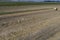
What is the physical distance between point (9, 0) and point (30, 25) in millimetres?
566

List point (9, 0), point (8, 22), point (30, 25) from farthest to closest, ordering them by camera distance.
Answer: point (9, 0) < point (30, 25) < point (8, 22)

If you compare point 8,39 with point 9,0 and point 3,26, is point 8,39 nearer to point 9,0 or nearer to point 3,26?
point 3,26

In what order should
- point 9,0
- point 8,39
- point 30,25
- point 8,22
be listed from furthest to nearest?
point 9,0 → point 30,25 → point 8,22 → point 8,39

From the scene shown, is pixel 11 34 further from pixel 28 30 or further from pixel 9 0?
pixel 9 0

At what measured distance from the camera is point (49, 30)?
2.92 feet

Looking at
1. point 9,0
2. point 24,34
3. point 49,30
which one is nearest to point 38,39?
point 24,34

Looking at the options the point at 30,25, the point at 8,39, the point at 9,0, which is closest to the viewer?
the point at 8,39

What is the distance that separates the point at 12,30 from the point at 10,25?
0.11 feet

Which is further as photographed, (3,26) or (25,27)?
(25,27)

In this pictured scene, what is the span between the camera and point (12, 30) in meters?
0.71

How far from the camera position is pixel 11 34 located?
0.67 meters

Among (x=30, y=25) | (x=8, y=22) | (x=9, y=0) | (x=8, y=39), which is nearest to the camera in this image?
(x=8, y=39)

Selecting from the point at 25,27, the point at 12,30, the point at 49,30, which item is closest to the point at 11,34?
the point at 12,30

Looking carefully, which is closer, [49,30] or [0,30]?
[0,30]
